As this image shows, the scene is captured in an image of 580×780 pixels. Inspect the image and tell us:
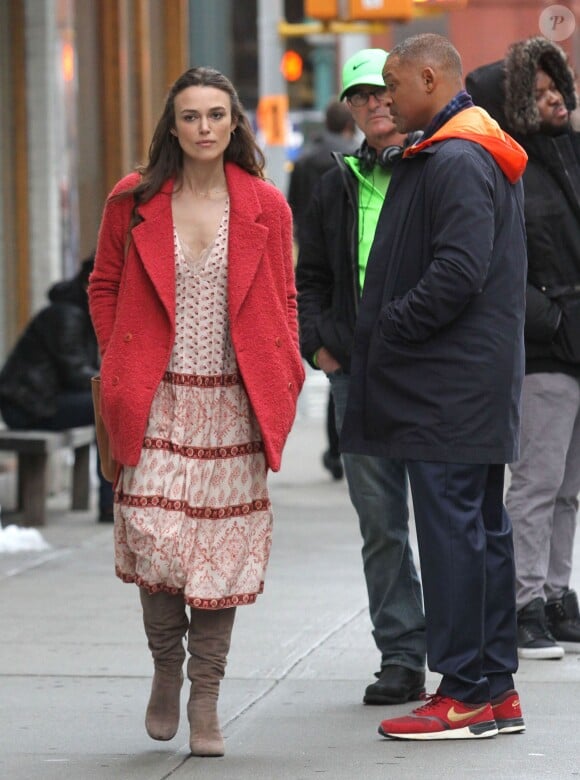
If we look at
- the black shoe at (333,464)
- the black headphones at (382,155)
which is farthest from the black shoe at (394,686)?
the black shoe at (333,464)

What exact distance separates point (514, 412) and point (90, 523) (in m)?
5.48

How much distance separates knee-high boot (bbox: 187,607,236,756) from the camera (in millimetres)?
5156

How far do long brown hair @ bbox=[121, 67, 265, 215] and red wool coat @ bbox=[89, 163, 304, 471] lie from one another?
3cm

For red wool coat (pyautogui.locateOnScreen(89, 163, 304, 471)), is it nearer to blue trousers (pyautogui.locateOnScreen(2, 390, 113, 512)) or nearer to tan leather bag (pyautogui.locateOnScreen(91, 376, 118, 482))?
tan leather bag (pyautogui.locateOnScreen(91, 376, 118, 482))

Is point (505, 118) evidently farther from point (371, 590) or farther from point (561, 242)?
point (371, 590)

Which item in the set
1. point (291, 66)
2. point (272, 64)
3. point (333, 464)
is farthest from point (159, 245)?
point (291, 66)

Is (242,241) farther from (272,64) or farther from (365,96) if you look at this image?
(272,64)

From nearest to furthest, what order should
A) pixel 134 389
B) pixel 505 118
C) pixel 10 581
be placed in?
pixel 134 389 → pixel 505 118 → pixel 10 581

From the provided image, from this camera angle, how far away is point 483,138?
5219mm

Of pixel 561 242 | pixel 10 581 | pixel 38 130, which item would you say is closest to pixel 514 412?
pixel 561 242

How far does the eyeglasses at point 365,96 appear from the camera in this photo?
5.95m

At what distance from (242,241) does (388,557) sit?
1.26 meters

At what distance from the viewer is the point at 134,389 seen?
5.03 m

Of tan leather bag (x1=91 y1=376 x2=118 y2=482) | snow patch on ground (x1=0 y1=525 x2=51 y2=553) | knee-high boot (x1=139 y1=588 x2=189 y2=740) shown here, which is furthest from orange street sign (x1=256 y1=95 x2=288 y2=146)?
knee-high boot (x1=139 y1=588 x2=189 y2=740)
